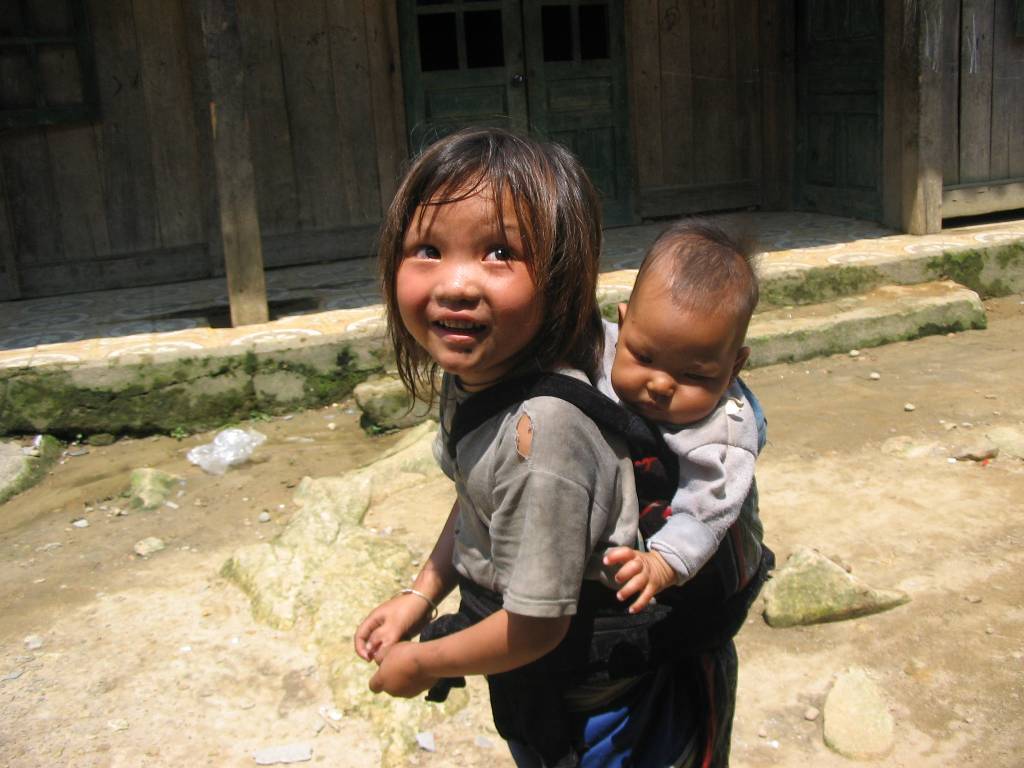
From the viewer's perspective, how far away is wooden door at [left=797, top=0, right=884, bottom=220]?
24.2 feet

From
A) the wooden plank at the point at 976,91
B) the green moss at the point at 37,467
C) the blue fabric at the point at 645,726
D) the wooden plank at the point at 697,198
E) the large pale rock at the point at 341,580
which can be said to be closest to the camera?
the blue fabric at the point at 645,726

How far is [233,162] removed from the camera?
17.9ft

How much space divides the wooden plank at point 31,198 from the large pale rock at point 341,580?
350cm

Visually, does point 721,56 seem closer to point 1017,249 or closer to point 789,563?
point 1017,249

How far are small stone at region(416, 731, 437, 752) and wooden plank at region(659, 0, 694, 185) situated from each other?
605 centimetres

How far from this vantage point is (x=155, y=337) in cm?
554

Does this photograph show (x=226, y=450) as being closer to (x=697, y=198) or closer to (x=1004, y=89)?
(x=697, y=198)

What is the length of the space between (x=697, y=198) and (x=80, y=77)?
14.3ft

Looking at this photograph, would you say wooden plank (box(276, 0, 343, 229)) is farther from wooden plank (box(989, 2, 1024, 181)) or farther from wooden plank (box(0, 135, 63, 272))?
wooden plank (box(989, 2, 1024, 181))

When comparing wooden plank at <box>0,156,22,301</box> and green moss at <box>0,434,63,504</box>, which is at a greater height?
wooden plank at <box>0,156,22,301</box>

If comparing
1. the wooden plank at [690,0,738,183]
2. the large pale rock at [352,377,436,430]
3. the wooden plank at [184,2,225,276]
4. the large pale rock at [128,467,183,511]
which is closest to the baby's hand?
the large pale rock at [128,467,183,511]

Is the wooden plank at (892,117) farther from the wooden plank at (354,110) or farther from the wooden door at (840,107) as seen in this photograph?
the wooden plank at (354,110)

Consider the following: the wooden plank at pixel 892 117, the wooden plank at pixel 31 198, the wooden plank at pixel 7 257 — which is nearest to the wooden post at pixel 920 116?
the wooden plank at pixel 892 117

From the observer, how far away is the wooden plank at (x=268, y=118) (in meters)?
6.97
